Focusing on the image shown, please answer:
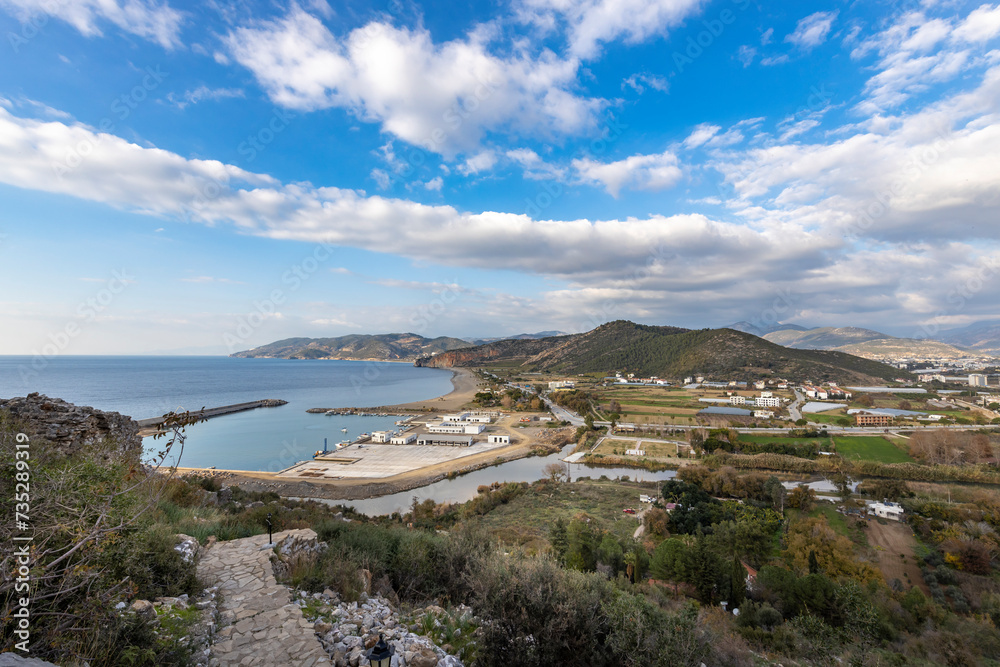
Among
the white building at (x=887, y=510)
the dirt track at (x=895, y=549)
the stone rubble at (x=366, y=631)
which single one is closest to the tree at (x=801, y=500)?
the dirt track at (x=895, y=549)

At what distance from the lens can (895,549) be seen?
1471 cm

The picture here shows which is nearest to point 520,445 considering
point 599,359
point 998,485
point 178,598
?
point 998,485

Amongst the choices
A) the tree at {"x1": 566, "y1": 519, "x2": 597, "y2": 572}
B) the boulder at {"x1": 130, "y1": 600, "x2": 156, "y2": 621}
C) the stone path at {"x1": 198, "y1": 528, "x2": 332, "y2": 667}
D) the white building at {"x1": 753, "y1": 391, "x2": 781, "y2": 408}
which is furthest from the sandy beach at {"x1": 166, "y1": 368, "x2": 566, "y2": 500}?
the white building at {"x1": 753, "y1": 391, "x2": 781, "y2": 408}

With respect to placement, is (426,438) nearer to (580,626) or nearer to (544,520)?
(544,520)

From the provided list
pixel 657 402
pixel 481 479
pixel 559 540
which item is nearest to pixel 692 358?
pixel 657 402

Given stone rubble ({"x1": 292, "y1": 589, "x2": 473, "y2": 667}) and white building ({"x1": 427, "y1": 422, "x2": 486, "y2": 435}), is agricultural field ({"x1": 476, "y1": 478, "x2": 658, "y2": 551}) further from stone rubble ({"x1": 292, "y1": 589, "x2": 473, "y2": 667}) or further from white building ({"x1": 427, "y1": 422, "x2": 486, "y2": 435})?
white building ({"x1": 427, "y1": 422, "x2": 486, "y2": 435})

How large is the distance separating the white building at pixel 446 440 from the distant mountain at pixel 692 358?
50.6m

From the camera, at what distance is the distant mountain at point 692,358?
6538cm

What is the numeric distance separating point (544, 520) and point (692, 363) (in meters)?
65.4

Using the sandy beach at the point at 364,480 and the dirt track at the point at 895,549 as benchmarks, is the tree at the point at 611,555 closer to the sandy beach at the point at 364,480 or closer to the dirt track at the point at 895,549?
the dirt track at the point at 895,549

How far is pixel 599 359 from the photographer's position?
93.5m

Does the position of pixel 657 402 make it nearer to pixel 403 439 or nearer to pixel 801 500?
pixel 801 500

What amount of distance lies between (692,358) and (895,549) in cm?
6440

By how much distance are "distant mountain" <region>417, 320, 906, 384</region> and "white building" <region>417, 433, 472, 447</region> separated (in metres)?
50.6
